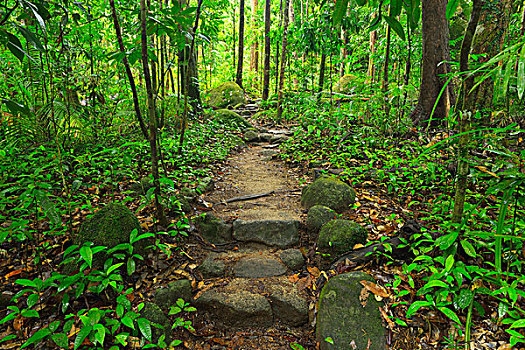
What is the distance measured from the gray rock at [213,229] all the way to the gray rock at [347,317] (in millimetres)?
1449

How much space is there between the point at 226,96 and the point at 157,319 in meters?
11.6

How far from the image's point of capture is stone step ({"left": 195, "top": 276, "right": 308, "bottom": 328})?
267 cm

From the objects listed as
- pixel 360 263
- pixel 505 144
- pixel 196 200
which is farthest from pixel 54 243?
pixel 505 144

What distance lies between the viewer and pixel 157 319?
2371 mm

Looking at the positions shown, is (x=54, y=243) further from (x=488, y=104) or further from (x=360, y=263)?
(x=488, y=104)

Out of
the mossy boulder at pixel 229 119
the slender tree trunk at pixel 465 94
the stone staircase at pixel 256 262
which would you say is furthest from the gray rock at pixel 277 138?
the slender tree trunk at pixel 465 94

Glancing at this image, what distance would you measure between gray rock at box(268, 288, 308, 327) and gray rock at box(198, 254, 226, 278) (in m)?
0.61

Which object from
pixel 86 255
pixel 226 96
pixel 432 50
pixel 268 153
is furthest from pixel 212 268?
pixel 226 96

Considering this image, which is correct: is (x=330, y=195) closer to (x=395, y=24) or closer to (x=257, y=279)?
(x=257, y=279)

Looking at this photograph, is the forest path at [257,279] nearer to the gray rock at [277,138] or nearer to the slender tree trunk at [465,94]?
the slender tree trunk at [465,94]

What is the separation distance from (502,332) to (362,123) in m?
5.06

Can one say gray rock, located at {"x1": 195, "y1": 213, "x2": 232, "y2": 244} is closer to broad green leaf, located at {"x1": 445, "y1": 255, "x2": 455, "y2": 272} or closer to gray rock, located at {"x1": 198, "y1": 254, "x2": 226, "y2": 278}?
gray rock, located at {"x1": 198, "y1": 254, "x2": 226, "y2": 278}

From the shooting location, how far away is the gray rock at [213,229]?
11.7 feet

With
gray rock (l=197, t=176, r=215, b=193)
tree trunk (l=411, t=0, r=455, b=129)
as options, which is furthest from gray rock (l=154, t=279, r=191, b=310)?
tree trunk (l=411, t=0, r=455, b=129)
